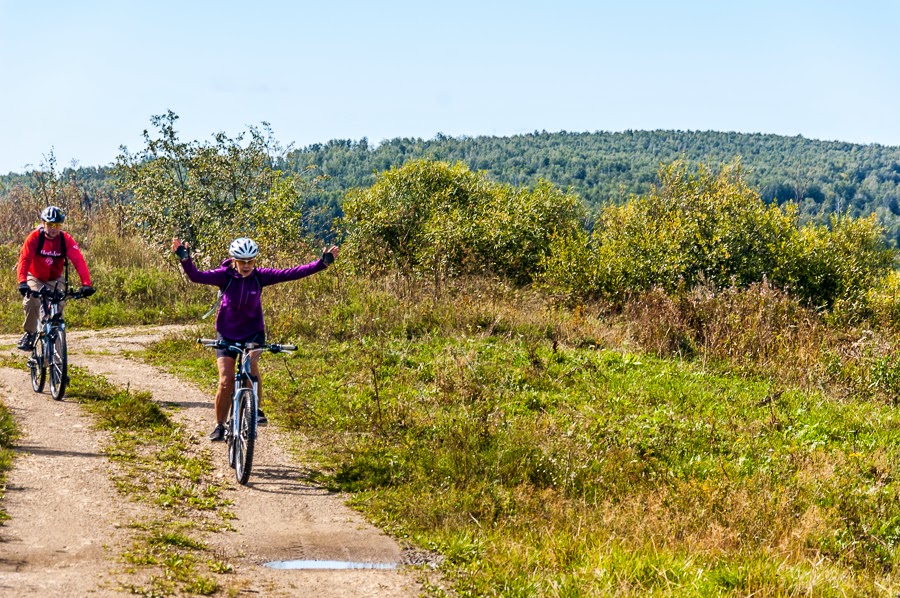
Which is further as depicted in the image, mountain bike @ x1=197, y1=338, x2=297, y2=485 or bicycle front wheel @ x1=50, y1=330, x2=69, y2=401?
bicycle front wheel @ x1=50, y1=330, x2=69, y2=401

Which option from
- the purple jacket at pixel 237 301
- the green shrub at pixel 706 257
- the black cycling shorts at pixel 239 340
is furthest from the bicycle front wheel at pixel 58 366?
the green shrub at pixel 706 257

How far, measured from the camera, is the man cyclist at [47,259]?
34.8 feet

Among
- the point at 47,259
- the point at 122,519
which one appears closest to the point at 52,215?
the point at 47,259

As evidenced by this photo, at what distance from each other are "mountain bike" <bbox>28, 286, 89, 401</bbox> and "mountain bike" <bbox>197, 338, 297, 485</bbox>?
3689 mm

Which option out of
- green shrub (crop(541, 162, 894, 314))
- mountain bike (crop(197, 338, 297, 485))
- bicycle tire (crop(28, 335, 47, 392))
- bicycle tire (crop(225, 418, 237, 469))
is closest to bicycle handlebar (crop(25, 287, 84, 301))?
bicycle tire (crop(28, 335, 47, 392))

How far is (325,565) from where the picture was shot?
5.87 metres

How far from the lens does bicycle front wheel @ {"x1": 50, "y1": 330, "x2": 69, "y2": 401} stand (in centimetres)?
1049

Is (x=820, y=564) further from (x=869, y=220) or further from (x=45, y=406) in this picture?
(x=869, y=220)

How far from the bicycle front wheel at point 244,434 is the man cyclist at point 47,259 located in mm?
3914

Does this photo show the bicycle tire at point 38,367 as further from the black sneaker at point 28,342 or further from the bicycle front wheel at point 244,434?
the bicycle front wheel at point 244,434

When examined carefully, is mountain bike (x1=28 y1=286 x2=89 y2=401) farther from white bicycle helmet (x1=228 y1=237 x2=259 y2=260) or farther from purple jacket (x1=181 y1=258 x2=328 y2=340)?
white bicycle helmet (x1=228 y1=237 x2=259 y2=260)

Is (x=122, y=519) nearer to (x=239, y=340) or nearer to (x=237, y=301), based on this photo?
(x=239, y=340)

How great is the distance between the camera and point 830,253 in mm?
25156

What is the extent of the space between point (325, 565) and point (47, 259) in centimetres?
709
